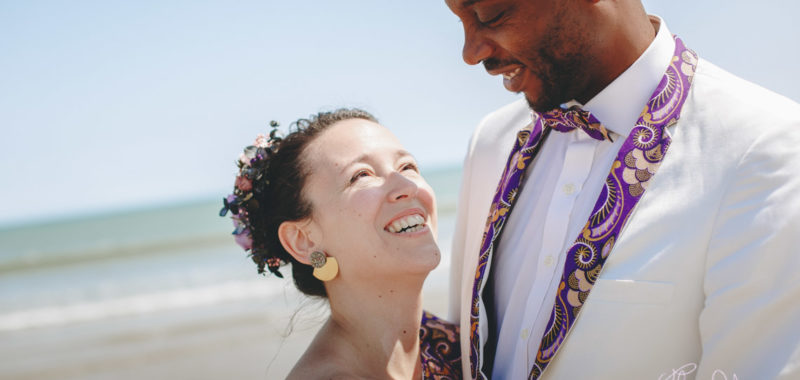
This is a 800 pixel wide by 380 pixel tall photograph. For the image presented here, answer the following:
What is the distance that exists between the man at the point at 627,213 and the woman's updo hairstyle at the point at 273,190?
847 mm

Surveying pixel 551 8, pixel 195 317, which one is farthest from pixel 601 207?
pixel 195 317

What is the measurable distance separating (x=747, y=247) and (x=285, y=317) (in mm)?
7164

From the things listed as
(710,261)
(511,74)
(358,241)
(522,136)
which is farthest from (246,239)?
(710,261)

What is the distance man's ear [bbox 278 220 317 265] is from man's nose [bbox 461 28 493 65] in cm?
103

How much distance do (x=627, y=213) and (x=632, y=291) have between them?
0.81ft

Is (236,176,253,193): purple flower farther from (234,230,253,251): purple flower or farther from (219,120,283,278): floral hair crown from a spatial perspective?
(234,230,253,251): purple flower

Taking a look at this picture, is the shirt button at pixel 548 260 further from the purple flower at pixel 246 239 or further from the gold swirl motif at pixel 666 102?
the purple flower at pixel 246 239

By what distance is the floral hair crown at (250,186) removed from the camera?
10.3 feet

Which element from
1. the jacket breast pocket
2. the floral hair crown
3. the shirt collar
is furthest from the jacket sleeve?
the floral hair crown

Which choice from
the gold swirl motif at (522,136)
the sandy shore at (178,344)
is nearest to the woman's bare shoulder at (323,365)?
the gold swirl motif at (522,136)

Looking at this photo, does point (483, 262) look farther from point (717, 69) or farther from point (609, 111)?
point (717, 69)

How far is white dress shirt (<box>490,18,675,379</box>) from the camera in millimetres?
2309

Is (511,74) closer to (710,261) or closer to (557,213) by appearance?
(557,213)

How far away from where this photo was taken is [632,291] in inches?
Result: 81.0
